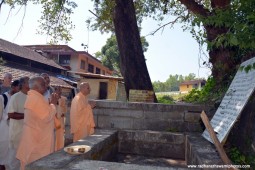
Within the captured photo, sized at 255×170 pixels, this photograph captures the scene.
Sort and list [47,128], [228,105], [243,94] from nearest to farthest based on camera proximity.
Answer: [243,94], [228,105], [47,128]

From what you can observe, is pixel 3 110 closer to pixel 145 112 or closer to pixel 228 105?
pixel 145 112

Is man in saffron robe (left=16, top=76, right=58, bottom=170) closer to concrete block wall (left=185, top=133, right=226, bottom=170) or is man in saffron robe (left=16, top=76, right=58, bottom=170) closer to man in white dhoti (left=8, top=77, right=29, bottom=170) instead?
man in white dhoti (left=8, top=77, right=29, bottom=170)

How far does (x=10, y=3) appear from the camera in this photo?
8469 mm

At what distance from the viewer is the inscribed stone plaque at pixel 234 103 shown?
3.30 metres

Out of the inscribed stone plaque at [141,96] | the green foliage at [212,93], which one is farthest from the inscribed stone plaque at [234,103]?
the inscribed stone plaque at [141,96]

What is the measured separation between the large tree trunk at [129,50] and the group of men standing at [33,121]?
2354 mm

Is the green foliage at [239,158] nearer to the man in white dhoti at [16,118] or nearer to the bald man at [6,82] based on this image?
the man in white dhoti at [16,118]

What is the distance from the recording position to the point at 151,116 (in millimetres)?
5812

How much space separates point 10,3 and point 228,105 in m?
7.74

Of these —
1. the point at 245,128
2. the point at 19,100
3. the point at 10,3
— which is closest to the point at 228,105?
the point at 245,128

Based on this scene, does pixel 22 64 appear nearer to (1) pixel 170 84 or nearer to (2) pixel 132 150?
(2) pixel 132 150

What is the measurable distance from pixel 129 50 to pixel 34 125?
14.7 feet

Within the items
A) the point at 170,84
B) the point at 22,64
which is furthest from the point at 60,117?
the point at 170,84

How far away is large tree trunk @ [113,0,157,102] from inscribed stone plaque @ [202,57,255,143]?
3.97m
